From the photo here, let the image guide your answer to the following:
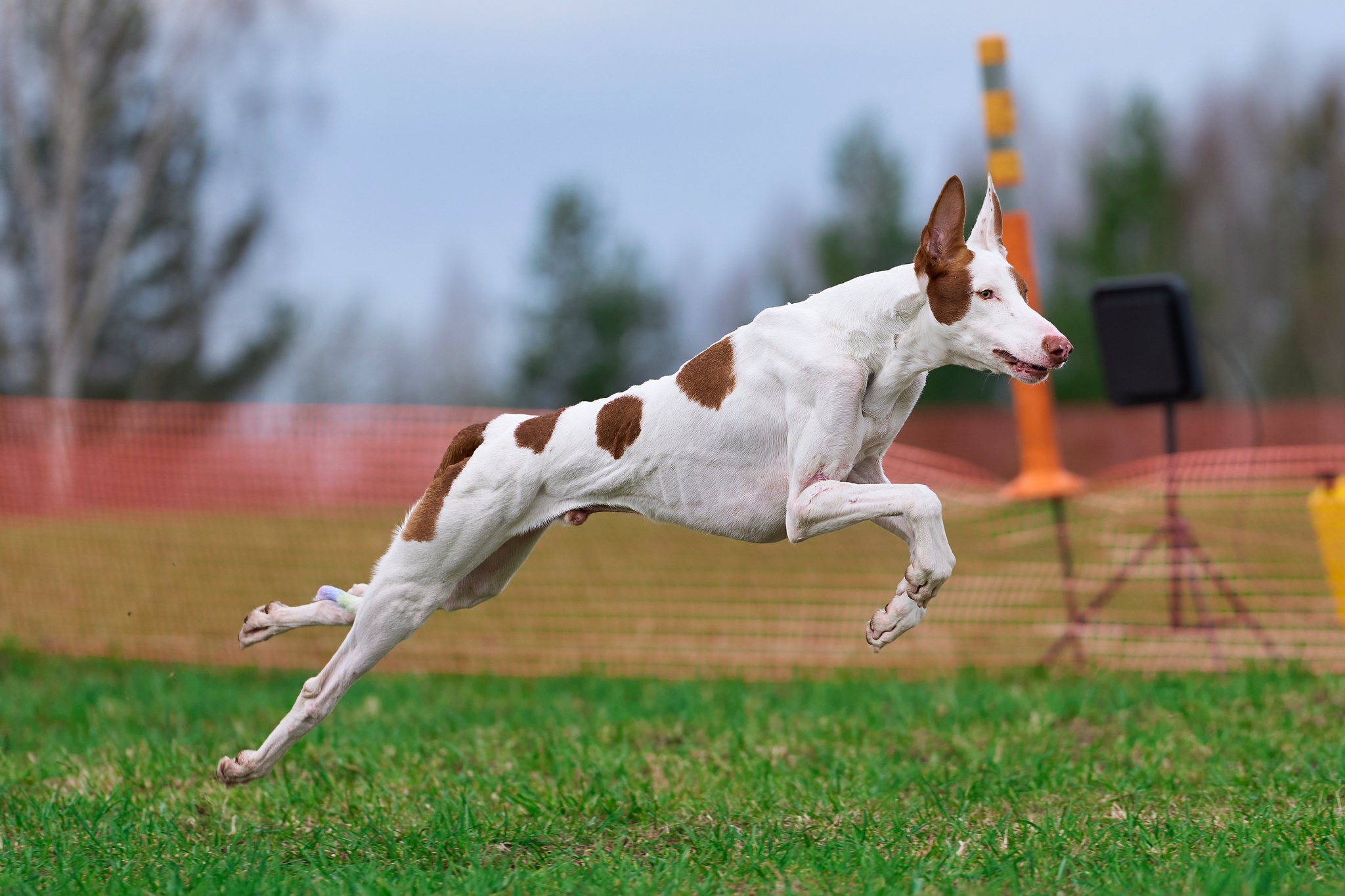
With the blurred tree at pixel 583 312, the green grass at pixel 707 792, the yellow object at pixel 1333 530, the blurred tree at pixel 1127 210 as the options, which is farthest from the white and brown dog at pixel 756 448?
the blurred tree at pixel 1127 210

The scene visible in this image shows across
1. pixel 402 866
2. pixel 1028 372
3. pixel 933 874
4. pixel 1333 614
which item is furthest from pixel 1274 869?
pixel 1333 614

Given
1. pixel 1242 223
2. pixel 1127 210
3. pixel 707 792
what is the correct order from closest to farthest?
1. pixel 707 792
2. pixel 1127 210
3. pixel 1242 223

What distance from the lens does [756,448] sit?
3273 mm

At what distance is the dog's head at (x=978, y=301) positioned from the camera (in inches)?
118

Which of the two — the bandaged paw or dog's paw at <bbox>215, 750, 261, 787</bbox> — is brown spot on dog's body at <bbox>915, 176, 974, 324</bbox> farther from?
dog's paw at <bbox>215, 750, 261, 787</bbox>

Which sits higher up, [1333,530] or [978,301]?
[978,301]

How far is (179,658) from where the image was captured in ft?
26.8

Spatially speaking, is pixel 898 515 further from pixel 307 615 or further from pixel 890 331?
pixel 307 615

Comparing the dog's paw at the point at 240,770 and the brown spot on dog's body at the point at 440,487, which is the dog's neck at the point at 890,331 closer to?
the brown spot on dog's body at the point at 440,487

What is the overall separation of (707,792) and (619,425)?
5.33ft

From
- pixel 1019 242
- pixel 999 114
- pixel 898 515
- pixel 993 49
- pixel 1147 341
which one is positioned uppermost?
pixel 993 49

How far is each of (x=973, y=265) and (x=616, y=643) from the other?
5.34m

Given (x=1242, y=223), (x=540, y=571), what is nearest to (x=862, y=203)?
(x=1242, y=223)

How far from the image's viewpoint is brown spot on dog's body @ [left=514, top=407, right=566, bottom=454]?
3.45 metres
